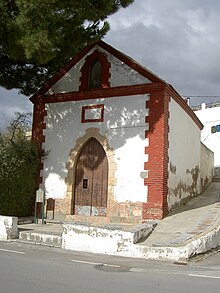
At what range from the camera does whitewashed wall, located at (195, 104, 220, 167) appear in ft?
94.7

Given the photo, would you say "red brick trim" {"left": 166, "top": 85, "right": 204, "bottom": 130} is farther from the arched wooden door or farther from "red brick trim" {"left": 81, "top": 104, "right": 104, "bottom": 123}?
the arched wooden door

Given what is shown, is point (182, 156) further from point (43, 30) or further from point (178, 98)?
point (43, 30)

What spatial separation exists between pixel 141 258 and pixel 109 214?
5.42m

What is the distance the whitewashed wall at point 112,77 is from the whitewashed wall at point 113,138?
0.69 meters

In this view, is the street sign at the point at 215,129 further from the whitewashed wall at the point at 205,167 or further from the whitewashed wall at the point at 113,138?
the whitewashed wall at the point at 113,138

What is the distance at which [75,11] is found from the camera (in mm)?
14000

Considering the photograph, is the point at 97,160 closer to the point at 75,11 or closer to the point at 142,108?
the point at 142,108

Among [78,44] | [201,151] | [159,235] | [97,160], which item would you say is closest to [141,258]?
[159,235]

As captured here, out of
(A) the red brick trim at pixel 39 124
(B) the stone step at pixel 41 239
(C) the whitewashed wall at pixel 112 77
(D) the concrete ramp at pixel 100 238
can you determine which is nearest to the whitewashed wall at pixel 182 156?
(C) the whitewashed wall at pixel 112 77

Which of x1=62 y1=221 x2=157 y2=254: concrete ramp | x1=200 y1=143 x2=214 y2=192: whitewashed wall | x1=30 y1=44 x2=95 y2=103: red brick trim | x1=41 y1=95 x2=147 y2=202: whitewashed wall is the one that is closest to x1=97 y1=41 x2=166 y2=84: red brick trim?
x1=30 y1=44 x2=95 y2=103: red brick trim

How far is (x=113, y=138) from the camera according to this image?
15609 millimetres

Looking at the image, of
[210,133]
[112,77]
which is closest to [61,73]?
[112,77]

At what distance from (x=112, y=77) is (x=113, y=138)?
2618 millimetres

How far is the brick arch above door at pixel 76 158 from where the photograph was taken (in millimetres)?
15311
